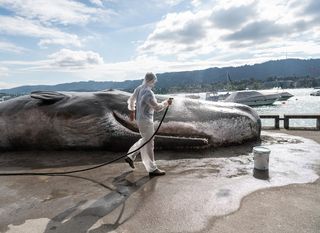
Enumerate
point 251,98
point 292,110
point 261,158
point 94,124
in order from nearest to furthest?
point 261,158
point 94,124
point 292,110
point 251,98

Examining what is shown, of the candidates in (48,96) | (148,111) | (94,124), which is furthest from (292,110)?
(148,111)

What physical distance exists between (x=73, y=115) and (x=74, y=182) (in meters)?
2.73

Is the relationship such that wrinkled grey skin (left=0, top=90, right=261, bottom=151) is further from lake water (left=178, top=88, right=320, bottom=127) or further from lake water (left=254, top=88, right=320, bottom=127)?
lake water (left=254, top=88, right=320, bottom=127)

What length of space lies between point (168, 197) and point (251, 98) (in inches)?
2021

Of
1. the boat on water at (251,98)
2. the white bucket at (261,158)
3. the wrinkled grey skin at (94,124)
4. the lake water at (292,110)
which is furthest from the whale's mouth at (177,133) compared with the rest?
the boat on water at (251,98)

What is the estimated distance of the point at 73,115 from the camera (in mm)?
8117

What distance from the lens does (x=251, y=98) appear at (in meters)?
53.7

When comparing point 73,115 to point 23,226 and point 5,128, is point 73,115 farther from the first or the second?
point 23,226

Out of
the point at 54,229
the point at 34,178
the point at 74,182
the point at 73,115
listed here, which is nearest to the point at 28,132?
the point at 73,115

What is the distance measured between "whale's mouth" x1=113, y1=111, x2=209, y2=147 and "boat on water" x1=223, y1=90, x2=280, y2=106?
44630mm

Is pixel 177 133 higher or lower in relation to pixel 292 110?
higher

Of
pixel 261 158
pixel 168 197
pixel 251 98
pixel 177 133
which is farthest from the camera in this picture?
pixel 251 98

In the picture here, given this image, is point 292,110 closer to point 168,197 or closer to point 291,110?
point 291,110

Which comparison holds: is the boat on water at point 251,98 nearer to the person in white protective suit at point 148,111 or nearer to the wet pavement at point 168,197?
the wet pavement at point 168,197
